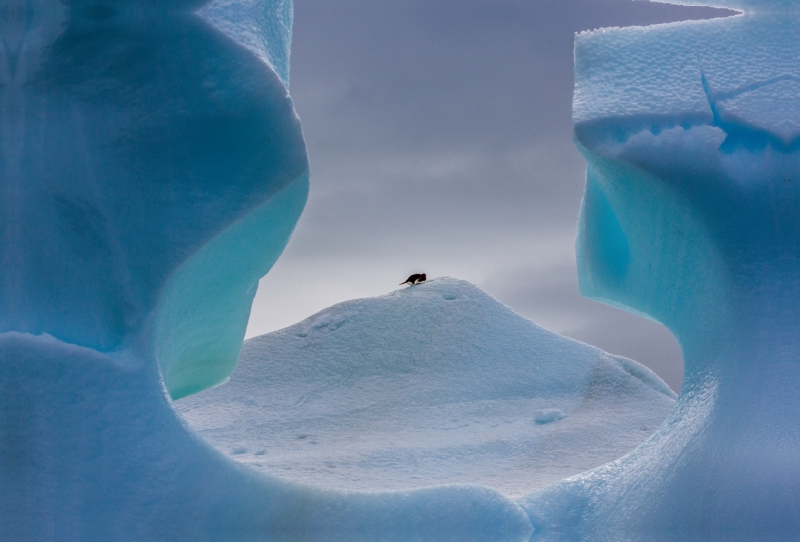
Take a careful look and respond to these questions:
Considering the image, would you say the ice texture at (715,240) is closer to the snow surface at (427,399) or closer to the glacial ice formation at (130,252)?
the glacial ice formation at (130,252)

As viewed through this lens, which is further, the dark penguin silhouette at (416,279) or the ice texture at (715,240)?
the dark penguin silhouette at (416,279)

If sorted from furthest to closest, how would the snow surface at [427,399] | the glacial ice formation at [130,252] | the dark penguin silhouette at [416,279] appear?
the dark penguin silhouette at [416,279], the snow surface at [427,399], the glacial ice formation at [130,252]

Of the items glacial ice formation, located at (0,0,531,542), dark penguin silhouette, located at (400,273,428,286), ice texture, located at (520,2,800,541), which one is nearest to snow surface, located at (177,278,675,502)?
dark penguin silhouette, located at (400,273,428,286)

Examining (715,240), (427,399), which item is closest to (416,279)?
(427,399)

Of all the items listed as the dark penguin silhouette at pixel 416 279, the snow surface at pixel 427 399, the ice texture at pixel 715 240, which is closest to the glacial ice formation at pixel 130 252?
the ice texture at pixel 715 240

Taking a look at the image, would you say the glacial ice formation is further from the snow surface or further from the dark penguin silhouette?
the dark penguin silhouette

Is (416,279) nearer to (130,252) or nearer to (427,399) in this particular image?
(427,399)
